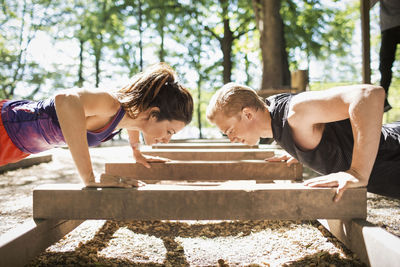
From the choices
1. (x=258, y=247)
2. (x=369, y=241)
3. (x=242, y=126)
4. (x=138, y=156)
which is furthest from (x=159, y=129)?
(x=369, y=241)

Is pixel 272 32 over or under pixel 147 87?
over

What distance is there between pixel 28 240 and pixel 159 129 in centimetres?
111

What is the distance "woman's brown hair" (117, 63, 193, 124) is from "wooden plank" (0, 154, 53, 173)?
3.05m

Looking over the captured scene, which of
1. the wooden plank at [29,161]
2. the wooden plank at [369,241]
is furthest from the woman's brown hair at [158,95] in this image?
the wooden plank at [29,161]

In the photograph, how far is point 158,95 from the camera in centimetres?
208

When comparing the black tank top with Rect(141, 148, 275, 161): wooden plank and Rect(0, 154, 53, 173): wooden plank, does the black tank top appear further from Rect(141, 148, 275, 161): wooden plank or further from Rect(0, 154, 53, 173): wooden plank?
Rect(0, 154, 53, 173): wooden plank

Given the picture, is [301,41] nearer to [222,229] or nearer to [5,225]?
[222,229]

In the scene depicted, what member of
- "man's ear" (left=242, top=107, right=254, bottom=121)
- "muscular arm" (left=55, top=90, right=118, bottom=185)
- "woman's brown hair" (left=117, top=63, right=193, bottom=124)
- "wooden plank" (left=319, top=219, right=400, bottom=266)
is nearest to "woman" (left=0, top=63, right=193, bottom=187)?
"woman's brown hair" (left=117, top=63, right=193, bottom=124)

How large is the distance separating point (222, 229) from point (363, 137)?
1096 millimetres

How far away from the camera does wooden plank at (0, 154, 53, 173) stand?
4.11m

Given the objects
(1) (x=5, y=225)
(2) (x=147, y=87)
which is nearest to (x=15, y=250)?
(1) (x=5, y=225)

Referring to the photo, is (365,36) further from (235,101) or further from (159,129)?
(159,129)

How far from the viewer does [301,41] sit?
32.8 feet

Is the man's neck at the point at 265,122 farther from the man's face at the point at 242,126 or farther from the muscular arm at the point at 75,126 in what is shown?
the muscular arm at the point at 75,126
